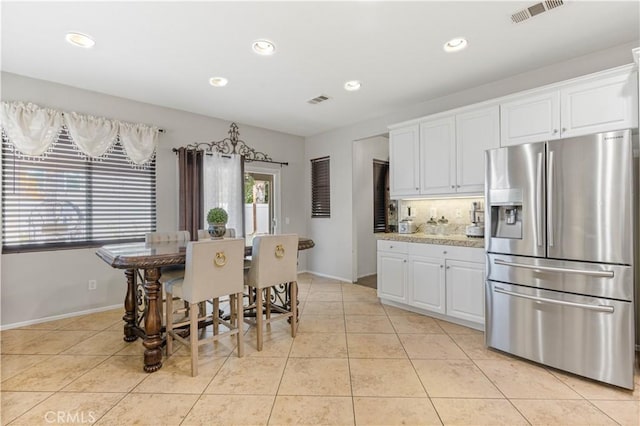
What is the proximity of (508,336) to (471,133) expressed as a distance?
1990 millimetres

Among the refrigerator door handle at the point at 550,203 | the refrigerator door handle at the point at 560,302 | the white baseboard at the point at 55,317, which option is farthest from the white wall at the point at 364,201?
the white baseboard at the point at 55,317

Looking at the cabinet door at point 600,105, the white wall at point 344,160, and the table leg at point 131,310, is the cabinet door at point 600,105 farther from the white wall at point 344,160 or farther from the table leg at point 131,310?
the table leg at point 131,310

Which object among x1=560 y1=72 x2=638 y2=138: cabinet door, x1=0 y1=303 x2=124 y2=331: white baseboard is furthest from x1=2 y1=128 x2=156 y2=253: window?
x1=560 y1=72 x2=638 y2=138: cabinet door

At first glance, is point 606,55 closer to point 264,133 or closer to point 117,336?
point 264,133

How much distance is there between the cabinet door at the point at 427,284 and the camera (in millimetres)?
3244

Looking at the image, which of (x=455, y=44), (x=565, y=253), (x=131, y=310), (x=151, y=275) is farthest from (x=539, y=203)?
(x=131, y=310)

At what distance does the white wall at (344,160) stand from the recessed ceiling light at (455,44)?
1.00 m

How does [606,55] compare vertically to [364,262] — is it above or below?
above

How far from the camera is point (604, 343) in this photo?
2.05 meters

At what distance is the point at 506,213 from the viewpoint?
2.54 metres

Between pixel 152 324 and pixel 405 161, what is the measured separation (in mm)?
3184

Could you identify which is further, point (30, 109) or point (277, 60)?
point (30, 109)

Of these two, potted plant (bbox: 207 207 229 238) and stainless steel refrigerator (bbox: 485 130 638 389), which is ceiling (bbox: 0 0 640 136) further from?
potted plant (bbox: 207 207 229 238)

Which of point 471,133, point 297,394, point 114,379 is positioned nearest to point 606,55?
point 471,133
